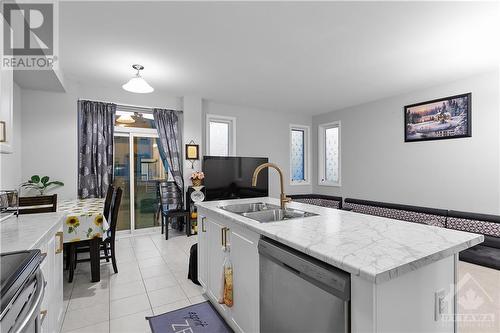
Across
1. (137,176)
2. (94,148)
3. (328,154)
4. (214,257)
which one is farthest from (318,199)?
(94,148)

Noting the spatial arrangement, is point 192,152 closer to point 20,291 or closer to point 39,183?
point 39,183

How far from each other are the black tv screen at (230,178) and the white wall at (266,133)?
388mm

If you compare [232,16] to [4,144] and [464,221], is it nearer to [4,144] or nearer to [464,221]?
[4,144]

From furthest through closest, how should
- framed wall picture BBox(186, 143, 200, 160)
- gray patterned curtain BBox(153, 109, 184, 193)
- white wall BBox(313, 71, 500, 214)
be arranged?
framed wall picture BBox(186, 143, 200, 160), gray patterned curtain BBox(153, 109, 184, 193), white wall BBox(313, 71, 500, 214)

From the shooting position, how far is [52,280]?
1646 millimetres

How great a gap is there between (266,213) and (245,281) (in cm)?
64

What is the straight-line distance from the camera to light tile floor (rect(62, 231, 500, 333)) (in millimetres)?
2020

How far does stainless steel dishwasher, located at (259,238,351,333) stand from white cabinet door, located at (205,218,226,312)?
0.62m

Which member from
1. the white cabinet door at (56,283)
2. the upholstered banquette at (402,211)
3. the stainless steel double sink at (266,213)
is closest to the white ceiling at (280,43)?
the stainless steel double sink at (266,213)

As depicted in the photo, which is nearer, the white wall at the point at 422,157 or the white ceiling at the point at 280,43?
the white ceiling at the point at 280,43

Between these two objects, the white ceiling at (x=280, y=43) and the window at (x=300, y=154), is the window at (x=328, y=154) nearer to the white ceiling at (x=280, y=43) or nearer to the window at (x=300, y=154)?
the window at (x=300, y=154)

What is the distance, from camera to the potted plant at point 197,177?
453cm

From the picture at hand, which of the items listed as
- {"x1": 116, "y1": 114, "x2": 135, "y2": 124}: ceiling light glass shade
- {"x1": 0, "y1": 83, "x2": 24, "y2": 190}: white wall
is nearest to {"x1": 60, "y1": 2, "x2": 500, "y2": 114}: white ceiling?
{"x1": 116, "y1": 114, "x2": 135, "y2": 124}: ceiling light glass shade

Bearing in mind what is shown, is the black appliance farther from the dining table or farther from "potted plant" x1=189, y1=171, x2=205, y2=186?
"potted plant" x1=189, y1=171, x2=205, y2=186
